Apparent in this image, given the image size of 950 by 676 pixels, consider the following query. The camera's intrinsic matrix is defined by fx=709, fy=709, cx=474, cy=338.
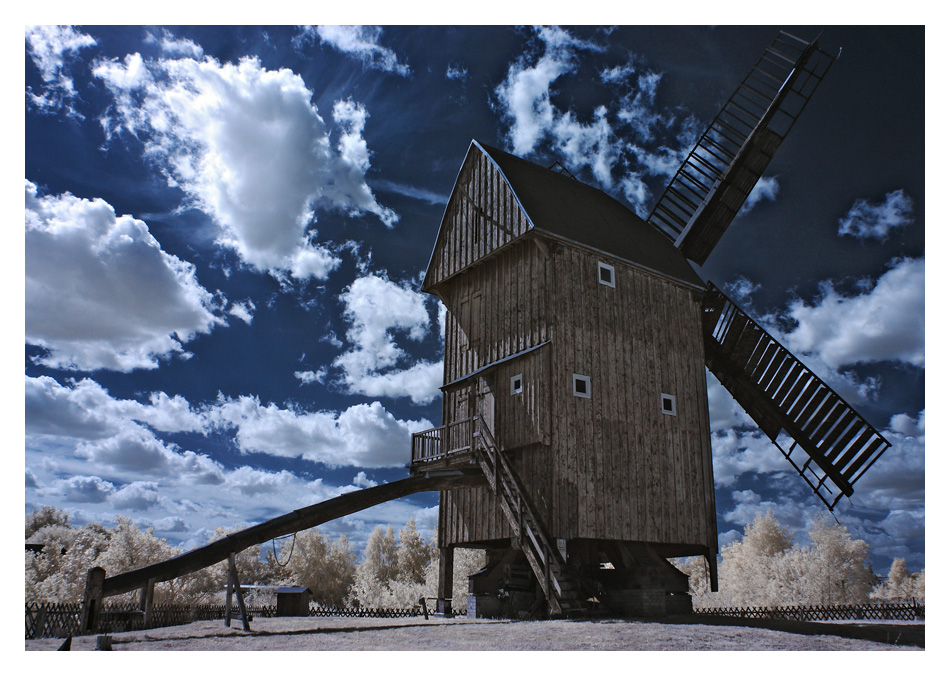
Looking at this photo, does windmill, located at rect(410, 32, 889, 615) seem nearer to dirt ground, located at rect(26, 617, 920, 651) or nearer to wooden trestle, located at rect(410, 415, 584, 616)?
wooden trestle, located at rect(410, 415, 584, 616)

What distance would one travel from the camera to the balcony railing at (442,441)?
1842cm

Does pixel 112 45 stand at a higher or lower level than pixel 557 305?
higher

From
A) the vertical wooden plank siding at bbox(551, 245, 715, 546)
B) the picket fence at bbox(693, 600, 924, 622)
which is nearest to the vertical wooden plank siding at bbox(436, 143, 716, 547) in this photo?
the vertical wooden plank siding at bbox(551, 245, 715, 546)

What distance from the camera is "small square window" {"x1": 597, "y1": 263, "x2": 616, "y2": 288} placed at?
59.7 ft

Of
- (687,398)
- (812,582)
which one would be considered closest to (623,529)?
(687,398)

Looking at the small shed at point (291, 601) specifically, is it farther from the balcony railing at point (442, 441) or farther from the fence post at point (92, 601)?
the fence post at point (92, 601)

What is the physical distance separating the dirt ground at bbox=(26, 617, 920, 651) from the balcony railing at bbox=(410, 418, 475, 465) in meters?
6.10

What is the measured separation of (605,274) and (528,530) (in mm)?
6855

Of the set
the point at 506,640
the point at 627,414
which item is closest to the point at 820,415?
the point at 627,414

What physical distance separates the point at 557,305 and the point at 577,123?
6707mm

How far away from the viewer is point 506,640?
424 inches

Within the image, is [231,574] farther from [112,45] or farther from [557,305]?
[112,45]

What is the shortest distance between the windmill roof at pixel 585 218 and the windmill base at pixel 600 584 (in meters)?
7.53

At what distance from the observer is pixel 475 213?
19.9m
